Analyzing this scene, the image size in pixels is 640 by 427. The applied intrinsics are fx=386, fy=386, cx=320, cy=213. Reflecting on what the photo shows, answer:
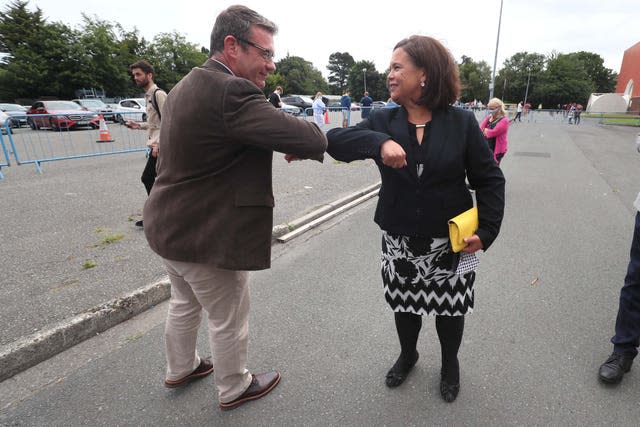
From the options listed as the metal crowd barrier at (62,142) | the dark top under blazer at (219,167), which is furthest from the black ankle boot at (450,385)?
the metal crowd barrier at (62,142)

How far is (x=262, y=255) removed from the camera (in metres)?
1.93

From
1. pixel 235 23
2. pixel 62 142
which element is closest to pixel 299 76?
pixel 62 142

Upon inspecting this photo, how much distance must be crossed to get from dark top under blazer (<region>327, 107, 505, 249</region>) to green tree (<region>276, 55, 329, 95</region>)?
77.9m

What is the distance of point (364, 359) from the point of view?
2676mm

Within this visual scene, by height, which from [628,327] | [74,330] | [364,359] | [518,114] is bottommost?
[518,114]

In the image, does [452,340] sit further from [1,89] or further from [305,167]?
[1,89]

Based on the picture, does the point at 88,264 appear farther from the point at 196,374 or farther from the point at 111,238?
the point at 196,374

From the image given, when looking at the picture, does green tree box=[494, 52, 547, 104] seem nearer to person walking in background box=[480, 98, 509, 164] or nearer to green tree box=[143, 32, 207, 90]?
green tree box=[143, 32, 207, 90]

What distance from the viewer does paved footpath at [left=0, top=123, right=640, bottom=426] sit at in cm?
221

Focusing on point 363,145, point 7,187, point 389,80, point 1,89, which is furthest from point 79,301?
point 1,89

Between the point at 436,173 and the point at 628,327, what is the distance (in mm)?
1761

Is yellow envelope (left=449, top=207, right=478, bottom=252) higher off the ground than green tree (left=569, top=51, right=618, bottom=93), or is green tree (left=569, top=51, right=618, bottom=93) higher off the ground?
green tree (left=569, top=51, right=618, bottom=93)

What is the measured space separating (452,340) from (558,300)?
69.0 inches

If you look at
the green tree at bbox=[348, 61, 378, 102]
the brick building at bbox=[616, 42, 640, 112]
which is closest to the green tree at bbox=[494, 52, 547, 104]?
the brick building at bbox=[616, 42, 640, 112]
